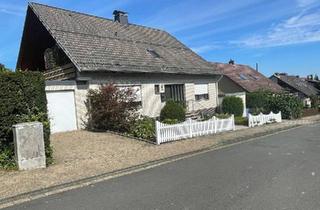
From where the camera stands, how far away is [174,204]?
22.6 ft

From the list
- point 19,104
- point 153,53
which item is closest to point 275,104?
point 153,53

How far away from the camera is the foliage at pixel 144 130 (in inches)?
673

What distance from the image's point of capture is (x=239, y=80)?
4069cm

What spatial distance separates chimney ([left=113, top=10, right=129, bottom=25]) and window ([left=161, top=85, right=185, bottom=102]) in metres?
6.53

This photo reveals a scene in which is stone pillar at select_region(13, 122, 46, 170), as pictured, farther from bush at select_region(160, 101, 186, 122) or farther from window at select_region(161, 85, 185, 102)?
window at select_region(161, 85, 185, 102)

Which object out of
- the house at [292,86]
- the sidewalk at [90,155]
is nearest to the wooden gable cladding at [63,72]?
the sidewalk at [90,155]

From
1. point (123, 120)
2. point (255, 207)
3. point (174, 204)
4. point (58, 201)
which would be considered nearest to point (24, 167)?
point (58, 201)

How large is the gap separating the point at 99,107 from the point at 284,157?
9.82 m

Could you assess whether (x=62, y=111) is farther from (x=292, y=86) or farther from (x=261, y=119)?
(x=292, y=86)

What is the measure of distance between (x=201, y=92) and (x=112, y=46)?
7798 millimetres

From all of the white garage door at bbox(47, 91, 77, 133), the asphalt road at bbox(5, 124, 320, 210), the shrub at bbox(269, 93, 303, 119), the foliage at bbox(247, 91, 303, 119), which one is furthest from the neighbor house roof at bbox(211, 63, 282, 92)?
the asphalt road at bbox(5, 124, 320, 210)

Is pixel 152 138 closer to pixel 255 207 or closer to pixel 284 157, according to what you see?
pixel 284 157

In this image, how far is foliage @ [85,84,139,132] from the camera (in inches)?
734

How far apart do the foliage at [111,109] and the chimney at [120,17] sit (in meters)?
11.1
